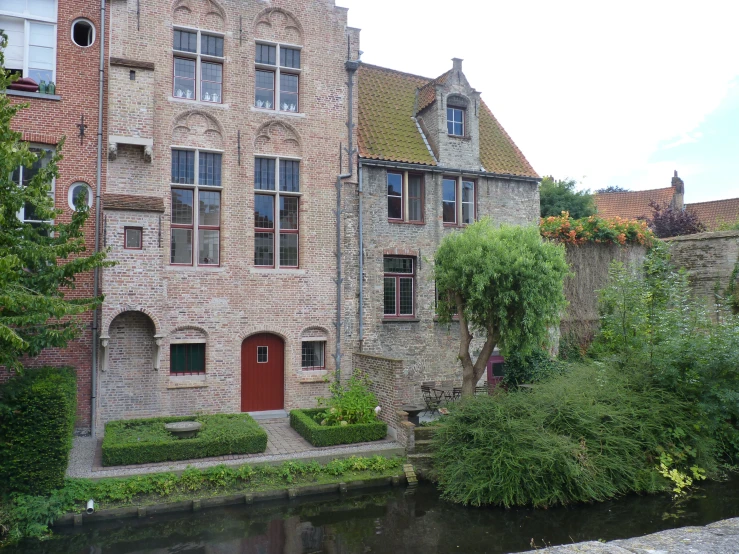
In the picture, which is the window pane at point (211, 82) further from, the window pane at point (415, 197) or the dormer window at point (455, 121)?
the dormer window at point (455, 121)

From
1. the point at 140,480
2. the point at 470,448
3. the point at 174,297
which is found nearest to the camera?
the point at 140,480

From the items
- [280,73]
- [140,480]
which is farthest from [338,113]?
[140,480]

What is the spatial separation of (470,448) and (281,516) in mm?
3841

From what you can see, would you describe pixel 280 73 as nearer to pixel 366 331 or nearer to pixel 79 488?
pixel 366 331

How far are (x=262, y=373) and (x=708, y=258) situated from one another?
1795 centimetres

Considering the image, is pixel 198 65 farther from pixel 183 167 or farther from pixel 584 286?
pixel 584 286

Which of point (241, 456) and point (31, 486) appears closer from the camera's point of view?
point (31, 486)

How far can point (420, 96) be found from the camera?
64.3 ft

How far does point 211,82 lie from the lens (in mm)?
15195

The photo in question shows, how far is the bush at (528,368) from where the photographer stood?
1661 centimetres

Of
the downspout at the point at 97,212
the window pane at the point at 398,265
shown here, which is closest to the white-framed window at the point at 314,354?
the window pane at the point at 398,265

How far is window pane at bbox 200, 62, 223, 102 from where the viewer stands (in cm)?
1512

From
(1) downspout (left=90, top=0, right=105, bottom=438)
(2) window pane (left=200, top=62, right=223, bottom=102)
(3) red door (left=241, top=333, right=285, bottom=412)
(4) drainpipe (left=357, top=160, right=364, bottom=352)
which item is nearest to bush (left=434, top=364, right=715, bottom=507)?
(4) drainpipe (left=357, top=160, right=364, bottom=352)

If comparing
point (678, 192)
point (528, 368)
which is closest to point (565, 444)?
point (528, 368)
